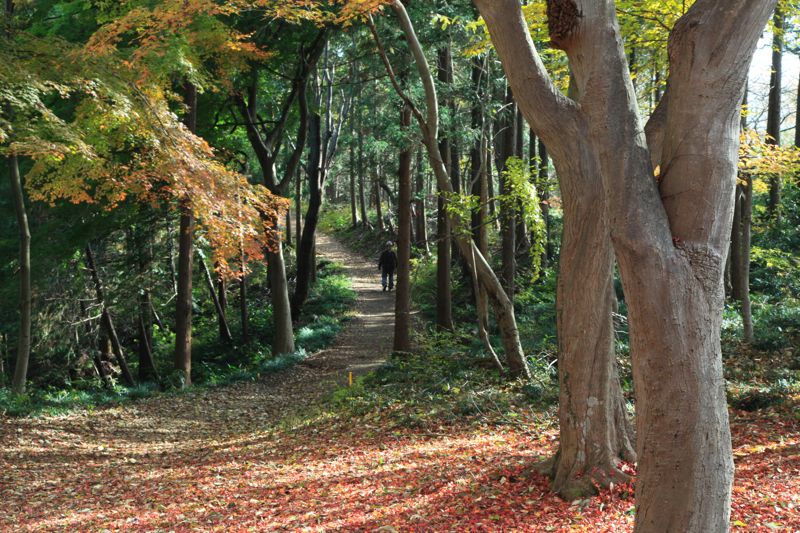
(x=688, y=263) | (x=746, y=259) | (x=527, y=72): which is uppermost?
(x=527, y=72)

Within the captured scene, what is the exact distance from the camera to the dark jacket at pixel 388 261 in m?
23.2

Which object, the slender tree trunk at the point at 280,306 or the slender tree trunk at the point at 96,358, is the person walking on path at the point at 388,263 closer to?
the slender tree trunk at the point at 280,306

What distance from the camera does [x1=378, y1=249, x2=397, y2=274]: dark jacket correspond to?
2323 cm

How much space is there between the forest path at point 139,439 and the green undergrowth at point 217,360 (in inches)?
14.8

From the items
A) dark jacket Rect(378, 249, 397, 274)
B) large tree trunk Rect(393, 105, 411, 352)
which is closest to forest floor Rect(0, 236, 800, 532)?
large tree trunk Rect(393, 105, 411, 352)

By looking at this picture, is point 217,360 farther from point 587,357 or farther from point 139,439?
point 587,357

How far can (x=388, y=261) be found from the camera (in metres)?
23.6

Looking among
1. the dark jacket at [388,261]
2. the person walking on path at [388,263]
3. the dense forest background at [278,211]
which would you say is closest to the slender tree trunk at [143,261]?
the dense forest background at [278,211]

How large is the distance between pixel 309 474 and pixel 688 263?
18.9ft

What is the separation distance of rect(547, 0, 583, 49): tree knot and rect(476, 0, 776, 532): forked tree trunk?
548mm

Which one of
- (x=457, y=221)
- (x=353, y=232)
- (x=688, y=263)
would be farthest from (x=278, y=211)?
(x=353, y=232)

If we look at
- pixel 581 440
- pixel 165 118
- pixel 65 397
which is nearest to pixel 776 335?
pixel 581 440

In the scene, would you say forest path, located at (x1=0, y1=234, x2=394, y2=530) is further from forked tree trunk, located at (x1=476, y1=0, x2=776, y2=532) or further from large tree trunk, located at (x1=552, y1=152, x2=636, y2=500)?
forked tree trunk, located at (x1=476, y1=0, x2=776, y2=532)

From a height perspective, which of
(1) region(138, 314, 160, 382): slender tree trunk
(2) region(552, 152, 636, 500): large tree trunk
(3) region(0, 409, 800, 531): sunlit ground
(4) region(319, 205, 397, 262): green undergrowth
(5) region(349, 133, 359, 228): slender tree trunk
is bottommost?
(1) region(138, 314, 160, 382): slender tree trunk
